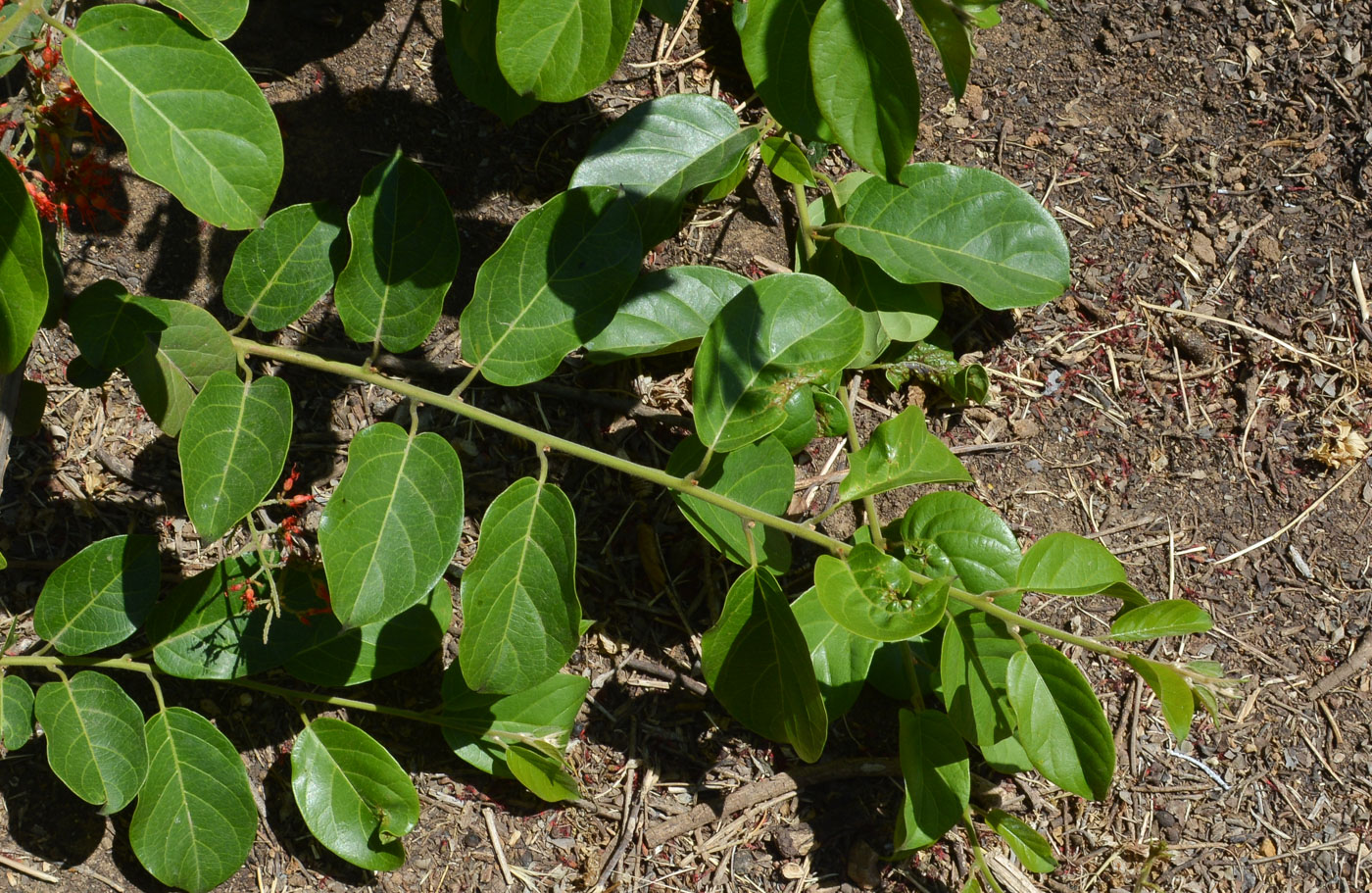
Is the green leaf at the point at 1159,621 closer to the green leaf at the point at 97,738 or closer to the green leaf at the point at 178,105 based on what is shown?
the green leaf at the point at 178,105

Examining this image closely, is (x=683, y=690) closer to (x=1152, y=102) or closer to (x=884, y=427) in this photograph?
(x=884, y=427)

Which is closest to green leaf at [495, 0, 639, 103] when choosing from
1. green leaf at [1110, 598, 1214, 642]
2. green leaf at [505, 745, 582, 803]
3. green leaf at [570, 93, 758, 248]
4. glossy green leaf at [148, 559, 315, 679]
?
green leaf at [570, 93, 758, 248]

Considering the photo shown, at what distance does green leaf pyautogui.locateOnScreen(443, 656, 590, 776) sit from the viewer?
1952mm

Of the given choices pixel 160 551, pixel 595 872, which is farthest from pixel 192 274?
pixel 595 872

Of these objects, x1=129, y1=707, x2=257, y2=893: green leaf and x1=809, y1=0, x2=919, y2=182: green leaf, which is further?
x1=129, y1=707, x2=257, y2=893: green leaf

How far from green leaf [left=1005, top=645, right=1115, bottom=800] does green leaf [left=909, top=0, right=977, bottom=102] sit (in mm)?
891

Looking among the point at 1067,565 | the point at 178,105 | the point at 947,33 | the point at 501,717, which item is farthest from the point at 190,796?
the point at 947,33

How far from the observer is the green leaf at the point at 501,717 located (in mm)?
1952

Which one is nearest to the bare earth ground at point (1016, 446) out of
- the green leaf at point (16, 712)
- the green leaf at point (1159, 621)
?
the green leaf at point (16, 712)

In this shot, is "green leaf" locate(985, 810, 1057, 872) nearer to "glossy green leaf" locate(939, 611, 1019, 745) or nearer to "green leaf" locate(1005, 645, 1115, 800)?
"glossy green leaf" locate(939, 611, 1019, 745)

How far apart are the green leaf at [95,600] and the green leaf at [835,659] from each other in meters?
1.22

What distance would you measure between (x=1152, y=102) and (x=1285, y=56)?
1.20ft

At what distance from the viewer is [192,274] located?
6.73 ft

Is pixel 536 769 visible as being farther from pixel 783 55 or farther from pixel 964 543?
pixel 783 55
